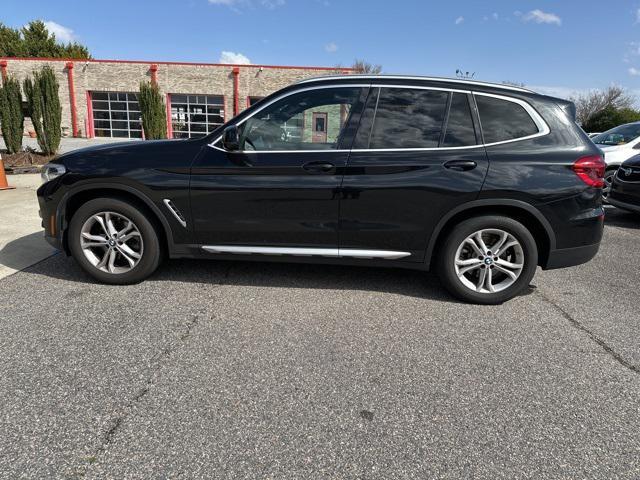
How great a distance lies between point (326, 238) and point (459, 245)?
3.73 ft

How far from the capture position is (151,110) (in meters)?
17.4

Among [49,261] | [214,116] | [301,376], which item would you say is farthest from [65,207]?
[214,116]

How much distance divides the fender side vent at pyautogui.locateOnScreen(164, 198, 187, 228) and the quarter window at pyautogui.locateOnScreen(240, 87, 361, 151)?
31.0 inches

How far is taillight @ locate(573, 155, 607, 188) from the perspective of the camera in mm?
3410

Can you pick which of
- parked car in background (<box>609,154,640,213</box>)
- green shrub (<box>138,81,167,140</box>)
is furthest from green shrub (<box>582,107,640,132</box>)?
green shrub (<box>138,81,167,140</box>)

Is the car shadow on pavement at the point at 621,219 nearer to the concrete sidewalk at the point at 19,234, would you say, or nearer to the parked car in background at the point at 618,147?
the parked car in background at the point at 618,147

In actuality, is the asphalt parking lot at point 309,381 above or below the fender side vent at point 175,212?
below

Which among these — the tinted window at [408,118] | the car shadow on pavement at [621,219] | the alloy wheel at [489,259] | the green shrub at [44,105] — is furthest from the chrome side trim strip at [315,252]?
the green shrub at [44,105]

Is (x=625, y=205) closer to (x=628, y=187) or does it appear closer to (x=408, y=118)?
(x=628, y=187)

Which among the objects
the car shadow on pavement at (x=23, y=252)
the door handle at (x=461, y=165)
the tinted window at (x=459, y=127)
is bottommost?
the car shadow on pavement at (x=23, y=252)

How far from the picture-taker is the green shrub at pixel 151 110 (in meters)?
17.2

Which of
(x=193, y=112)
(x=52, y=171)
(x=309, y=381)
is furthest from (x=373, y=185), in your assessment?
(x=193, y=112)

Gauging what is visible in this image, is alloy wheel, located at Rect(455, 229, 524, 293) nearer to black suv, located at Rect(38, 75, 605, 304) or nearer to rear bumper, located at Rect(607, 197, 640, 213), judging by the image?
black suv, located at Rect(38, 75, 605, 304)

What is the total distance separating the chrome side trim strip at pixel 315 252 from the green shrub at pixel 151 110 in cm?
1539
